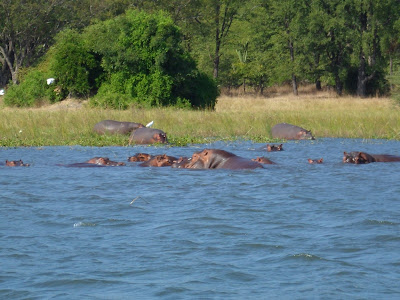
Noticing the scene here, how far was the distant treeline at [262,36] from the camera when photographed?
136ft


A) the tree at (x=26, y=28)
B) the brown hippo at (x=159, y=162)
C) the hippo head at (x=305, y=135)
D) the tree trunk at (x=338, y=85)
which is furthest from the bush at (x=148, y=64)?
the tree trunk at (x=338, y=85)

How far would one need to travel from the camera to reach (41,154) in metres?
15.5

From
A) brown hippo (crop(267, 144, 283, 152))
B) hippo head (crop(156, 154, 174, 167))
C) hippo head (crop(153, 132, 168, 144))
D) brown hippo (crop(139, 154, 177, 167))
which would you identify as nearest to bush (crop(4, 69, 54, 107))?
hippo head (crop(153, 132, 168, 144))

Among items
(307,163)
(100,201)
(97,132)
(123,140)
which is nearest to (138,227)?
(100,201)

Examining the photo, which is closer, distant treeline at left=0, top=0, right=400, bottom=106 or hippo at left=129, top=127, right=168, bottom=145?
hippo at left=129, top=127, right=168, bottom=145

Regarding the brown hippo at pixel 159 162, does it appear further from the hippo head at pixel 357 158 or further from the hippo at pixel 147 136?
the hippo at pixel 147 136

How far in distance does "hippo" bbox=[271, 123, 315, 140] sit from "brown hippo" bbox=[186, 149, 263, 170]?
6194 millimetres

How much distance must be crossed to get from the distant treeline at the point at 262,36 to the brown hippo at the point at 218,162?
85.2ft

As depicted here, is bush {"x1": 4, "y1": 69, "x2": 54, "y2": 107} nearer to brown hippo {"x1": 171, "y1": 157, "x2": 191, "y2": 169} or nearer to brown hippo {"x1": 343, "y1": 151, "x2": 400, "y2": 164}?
brown hippo {"x1": 171, "y1": 157, "x2": 191, "y2": 169}

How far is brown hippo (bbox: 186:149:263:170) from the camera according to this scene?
1249 cm

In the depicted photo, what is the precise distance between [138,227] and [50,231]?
964 mm

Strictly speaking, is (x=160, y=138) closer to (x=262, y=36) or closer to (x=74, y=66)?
(x=74, y=66)

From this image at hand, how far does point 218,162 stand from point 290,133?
6.70 meters

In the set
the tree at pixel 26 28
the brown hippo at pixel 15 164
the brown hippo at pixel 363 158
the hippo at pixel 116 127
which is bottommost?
the brown hippo at pixel 363 158
